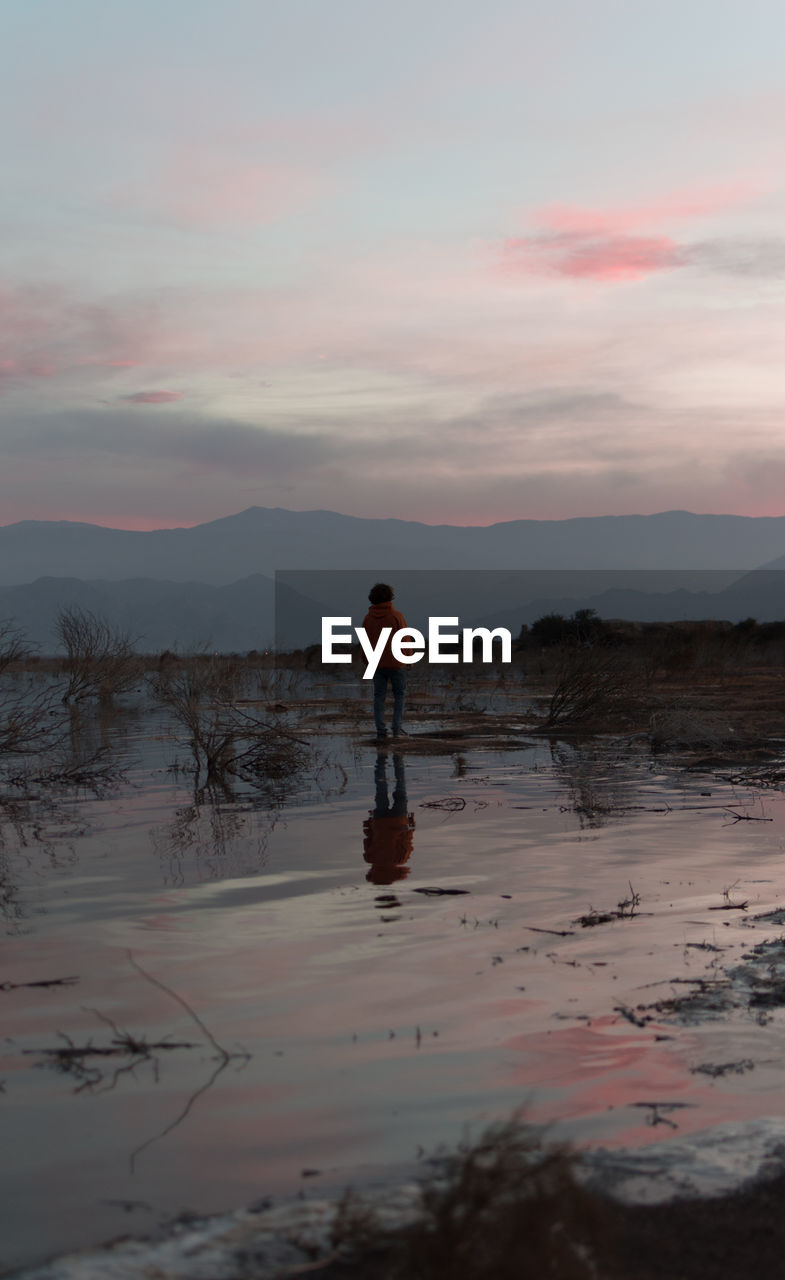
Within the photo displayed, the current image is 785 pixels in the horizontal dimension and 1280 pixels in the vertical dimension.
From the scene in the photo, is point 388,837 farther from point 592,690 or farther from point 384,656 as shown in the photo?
point 592,690

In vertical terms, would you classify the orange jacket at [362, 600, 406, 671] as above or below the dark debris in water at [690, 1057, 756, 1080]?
above

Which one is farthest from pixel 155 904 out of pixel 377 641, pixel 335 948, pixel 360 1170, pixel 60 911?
pixel 377 641

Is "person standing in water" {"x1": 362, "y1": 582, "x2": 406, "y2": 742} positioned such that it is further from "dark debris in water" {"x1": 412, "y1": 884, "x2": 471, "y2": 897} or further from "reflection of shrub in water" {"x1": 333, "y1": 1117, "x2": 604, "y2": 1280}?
"reflection of shrub in water" {"x1": 333, "y1": 1117, "x2": 604, "y2": 1280}

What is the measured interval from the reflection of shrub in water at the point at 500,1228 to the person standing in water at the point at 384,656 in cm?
1435

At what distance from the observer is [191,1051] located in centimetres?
452

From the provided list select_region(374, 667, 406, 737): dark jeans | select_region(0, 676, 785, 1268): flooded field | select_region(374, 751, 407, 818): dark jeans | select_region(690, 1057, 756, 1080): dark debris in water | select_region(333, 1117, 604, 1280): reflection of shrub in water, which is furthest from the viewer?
select_region(374, 667, 406, 737): dark jeans

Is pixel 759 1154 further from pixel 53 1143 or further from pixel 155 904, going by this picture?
pixel 155 904

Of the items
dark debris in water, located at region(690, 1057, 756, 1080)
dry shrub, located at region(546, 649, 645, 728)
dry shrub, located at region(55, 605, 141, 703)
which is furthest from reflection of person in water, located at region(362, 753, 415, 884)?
dry shrub, located at region(55, 605, 141, 703)

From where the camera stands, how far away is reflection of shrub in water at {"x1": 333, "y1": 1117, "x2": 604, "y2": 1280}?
2.59m

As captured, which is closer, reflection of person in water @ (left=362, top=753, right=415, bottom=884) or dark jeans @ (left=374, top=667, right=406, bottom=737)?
reflection of person in water @ (left=362, top=753, right=415, bottom=884)

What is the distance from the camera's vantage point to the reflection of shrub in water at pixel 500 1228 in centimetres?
259

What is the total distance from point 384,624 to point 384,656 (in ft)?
1.67

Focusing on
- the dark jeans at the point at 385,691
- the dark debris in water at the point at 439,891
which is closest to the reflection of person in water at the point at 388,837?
the dark debris in water at the point at 439,891

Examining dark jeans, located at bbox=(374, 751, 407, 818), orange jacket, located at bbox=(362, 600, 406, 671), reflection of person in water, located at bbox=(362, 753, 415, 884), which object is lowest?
reflection of person in water, located at bbox=(362, 753, 415, 884)
